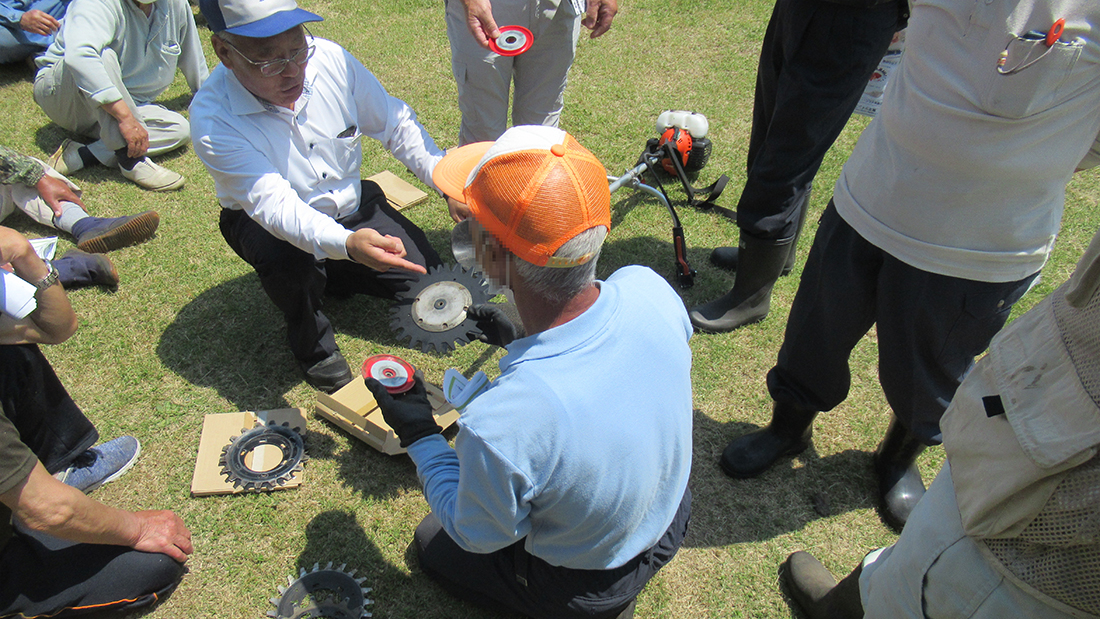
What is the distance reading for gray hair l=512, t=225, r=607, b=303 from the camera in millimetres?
1644

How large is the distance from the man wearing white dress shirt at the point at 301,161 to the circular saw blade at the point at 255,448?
37 centimetres

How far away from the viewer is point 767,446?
10.2ft

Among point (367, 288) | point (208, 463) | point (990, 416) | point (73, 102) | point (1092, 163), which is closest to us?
point (990, 416)

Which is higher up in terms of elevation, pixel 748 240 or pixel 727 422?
pixel 748 240

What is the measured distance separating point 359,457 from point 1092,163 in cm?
307

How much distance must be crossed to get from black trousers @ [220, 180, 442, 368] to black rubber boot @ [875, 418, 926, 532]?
242 centimetres

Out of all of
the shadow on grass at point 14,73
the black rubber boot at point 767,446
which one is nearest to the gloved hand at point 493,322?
the black rubber boot at point 767,446

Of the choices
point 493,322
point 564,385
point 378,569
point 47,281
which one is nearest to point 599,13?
point 493,322

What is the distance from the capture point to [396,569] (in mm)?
2787

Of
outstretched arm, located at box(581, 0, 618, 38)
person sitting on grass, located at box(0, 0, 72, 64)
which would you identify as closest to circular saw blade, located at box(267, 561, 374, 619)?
outstretched arm, located at box(581, 0, 618, 38)

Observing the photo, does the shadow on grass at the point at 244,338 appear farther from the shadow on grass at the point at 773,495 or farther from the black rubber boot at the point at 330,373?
the shadow on grass at the point at 773,495

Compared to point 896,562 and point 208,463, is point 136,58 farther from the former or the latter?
point 896,562

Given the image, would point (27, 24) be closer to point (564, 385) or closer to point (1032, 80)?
point (564, 385)

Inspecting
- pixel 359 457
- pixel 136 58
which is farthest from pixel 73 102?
pixel 359 457
